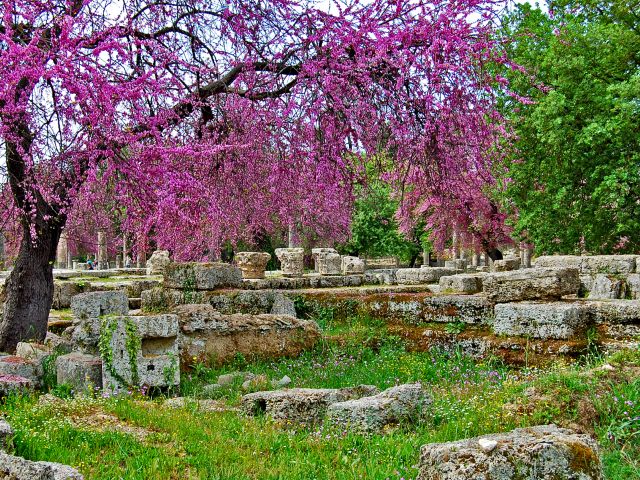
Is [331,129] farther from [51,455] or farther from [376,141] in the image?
[51,455]

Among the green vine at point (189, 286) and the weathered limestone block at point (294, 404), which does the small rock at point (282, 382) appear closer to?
the weathered limestone block at point (294, 404)

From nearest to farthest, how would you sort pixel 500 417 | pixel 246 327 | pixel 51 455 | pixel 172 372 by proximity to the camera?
pixel 51 455 < pixel 500 417 < pixel 172 372 < pixel 246 327

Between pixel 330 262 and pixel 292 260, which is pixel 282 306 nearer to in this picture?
pixel 292 260

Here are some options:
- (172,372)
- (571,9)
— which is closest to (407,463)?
(172,372)

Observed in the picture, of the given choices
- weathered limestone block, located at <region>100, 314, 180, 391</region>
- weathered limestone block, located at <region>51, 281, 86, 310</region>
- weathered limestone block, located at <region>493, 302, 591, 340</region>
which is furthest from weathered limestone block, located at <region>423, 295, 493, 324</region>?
weathered limestone block, located at <region>51, 281, 86, 310</region>

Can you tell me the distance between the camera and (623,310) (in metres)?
6.94

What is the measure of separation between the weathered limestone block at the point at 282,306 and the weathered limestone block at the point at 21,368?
4.24 m

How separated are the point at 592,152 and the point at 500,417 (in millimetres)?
12774

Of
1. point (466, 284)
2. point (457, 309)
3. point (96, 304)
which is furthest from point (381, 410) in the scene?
point (466, 284)

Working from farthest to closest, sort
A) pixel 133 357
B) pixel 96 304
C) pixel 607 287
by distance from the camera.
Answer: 1. pixel 607 287
2. pixel 96 304
3. pixel 133 357

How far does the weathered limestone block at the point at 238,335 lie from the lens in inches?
313

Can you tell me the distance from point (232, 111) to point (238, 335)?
3104mm

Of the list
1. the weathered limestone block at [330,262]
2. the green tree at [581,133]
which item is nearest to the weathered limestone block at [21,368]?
the green tree at [581,133]

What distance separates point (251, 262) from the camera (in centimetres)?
1545
